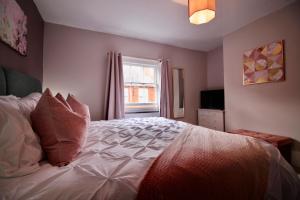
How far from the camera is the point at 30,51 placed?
2.07 meters

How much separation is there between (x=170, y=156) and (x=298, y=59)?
2.55 m

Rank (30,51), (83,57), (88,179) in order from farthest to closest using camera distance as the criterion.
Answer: (83,57)
(30,51)
(88,179)

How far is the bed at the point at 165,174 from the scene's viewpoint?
0.57 m

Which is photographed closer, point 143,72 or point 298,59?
point 298,59

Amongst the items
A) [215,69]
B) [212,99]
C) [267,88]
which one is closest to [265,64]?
[267,88]

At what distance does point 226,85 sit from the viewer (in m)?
3.17

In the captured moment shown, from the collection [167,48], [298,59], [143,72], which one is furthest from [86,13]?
[298,59]

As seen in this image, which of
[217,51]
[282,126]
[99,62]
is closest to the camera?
[282,126]

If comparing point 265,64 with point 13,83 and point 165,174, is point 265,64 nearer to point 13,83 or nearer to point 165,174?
point 165,174

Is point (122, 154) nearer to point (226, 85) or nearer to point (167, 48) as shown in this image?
point (226, 85)

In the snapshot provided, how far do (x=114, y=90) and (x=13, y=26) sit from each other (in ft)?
5.67

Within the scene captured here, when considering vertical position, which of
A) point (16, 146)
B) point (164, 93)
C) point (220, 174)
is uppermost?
point (164, 93)

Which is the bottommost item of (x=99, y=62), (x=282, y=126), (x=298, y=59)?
(x=282, y=126)

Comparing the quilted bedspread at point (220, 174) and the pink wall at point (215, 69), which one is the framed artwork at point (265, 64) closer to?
the pink wall at point (215, 69)
